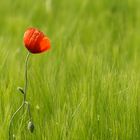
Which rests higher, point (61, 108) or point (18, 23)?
point (18, 23)

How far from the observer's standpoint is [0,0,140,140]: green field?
1688 mm

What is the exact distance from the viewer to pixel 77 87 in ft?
6.32

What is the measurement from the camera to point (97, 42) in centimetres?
285

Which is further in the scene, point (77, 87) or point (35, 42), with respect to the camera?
point (77, 87)

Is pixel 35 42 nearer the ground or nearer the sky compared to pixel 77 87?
nearer the sky

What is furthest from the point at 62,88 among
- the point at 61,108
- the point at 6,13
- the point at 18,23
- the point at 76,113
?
the point at 6,13

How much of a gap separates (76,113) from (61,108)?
0.44ft

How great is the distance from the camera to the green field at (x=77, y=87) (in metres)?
1.69

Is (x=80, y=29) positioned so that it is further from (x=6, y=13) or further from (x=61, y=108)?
(x=61, y=108)

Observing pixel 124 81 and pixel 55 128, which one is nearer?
pixel 55 128

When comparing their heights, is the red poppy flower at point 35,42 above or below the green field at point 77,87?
above

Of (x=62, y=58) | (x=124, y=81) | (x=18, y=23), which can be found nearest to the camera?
(x=124, y=81)

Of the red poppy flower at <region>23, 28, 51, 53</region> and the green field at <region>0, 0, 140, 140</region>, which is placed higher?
the red poppy flower at <region>23, 28, 51, 53</region>

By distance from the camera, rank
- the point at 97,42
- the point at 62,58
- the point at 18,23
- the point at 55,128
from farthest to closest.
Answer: the point at 18,23 < the point at 97,42 < the point at 62,58 < the point at 55,128
